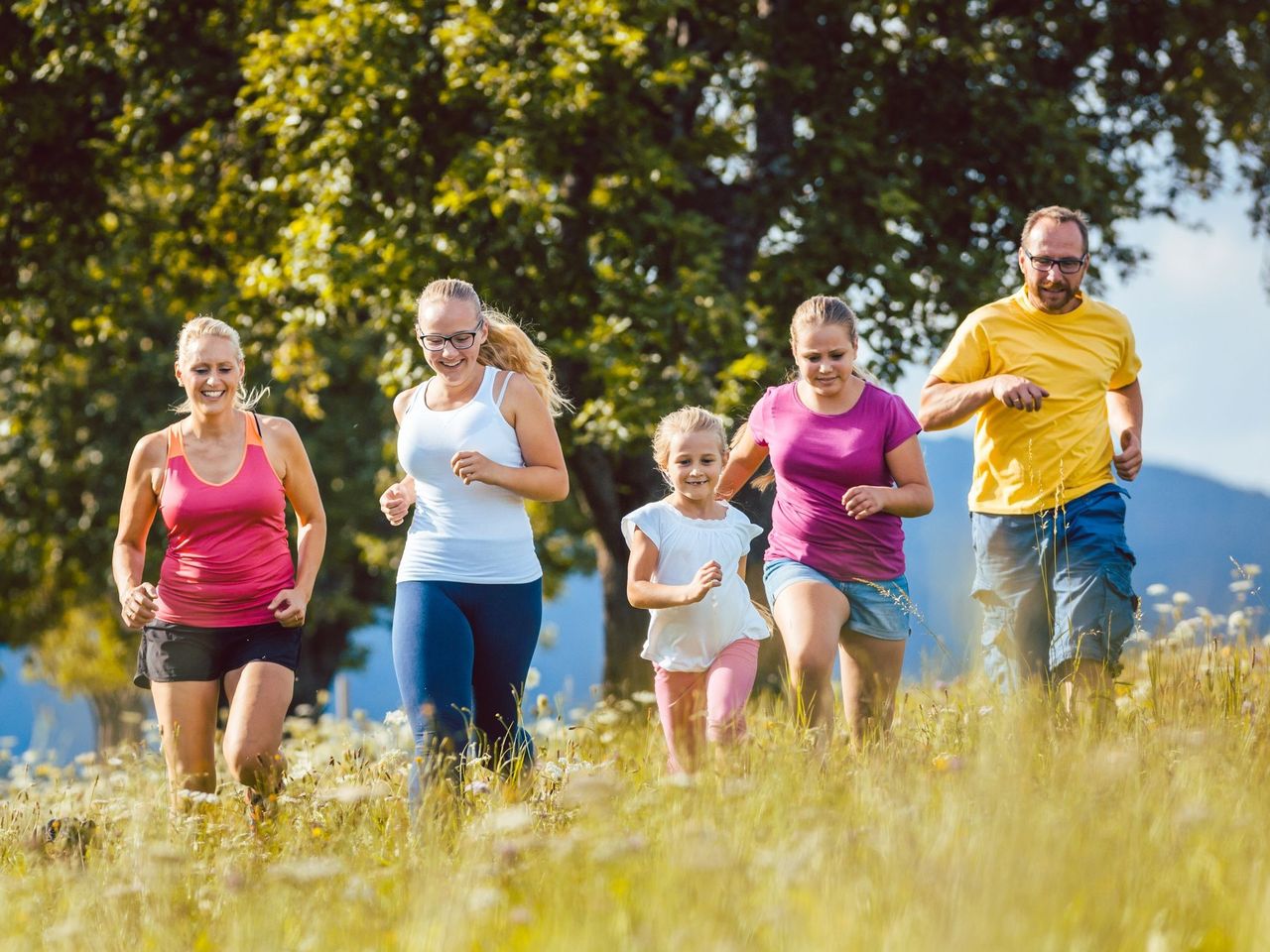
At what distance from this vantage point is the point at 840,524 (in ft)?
17.3

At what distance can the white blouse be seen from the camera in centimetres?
534

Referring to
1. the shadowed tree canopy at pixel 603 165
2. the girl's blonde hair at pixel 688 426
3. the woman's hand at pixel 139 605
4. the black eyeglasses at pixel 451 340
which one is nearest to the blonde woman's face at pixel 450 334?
the black eyeglasses at pixel 451 340

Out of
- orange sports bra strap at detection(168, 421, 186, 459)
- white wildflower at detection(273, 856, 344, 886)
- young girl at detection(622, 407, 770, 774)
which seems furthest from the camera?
orange sports bra strap at detection(168, 421, 186, 459)

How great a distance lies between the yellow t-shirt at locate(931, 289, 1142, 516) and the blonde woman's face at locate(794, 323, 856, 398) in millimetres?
587

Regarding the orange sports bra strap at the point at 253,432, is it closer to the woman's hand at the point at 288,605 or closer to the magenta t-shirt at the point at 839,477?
the woman's hand at the point at 288,605

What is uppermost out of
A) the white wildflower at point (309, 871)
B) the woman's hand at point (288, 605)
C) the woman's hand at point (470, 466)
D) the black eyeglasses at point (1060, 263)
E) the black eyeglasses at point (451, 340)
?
the black eyeglasses at point (1060, 263)

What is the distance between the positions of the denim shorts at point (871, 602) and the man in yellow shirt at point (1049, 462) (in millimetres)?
562

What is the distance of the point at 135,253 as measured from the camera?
1394 centimetres

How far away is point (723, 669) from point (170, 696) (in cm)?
223

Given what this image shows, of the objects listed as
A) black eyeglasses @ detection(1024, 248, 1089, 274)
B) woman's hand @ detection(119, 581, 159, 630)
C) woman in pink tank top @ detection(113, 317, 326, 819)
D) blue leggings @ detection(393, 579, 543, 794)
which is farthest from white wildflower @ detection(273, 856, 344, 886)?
black eyeglasses @ detection(1024, 248, 1089, 274)

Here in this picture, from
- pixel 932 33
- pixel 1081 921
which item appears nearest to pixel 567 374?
pixel 932 33

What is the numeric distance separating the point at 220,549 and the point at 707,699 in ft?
6.79

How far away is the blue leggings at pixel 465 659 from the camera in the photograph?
4906mm

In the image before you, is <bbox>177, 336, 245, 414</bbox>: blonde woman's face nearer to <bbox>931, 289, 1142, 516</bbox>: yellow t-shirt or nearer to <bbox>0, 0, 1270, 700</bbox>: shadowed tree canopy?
<bbox>931, 289, 1142, 516</bbox>: yellow t-shirt
